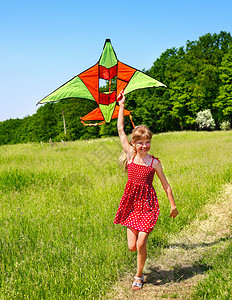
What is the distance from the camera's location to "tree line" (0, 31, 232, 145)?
4056cm

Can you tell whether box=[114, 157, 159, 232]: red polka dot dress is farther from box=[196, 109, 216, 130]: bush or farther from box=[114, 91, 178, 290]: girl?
box=[196, 109, 216, 130]: bush

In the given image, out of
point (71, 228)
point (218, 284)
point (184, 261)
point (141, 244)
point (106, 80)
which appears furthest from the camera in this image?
point (71, 228)

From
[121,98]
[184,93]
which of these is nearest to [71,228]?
[121,98]

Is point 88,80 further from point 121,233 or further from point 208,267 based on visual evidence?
point 208,267

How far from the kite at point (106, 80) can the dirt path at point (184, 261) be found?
6.95 feet

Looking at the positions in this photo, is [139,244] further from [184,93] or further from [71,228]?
[184,93]

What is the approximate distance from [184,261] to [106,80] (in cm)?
283

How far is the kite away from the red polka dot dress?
763mm

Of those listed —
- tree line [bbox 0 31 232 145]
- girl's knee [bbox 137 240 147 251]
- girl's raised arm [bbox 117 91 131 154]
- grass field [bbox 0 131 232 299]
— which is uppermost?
tree line [bbox 0 31 232 145]

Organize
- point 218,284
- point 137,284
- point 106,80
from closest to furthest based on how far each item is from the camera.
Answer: point 218,284 < point 137,284 < point 106,80

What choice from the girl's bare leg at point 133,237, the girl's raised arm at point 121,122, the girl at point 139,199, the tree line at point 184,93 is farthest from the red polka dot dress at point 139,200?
the tree line at point 184,93

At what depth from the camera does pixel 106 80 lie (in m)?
3.37

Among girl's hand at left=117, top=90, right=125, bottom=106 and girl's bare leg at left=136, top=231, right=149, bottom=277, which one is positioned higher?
girl's hand at left=117, top=90, right=125, bottom=106

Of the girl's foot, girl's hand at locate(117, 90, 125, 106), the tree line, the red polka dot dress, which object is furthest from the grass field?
the tree line
